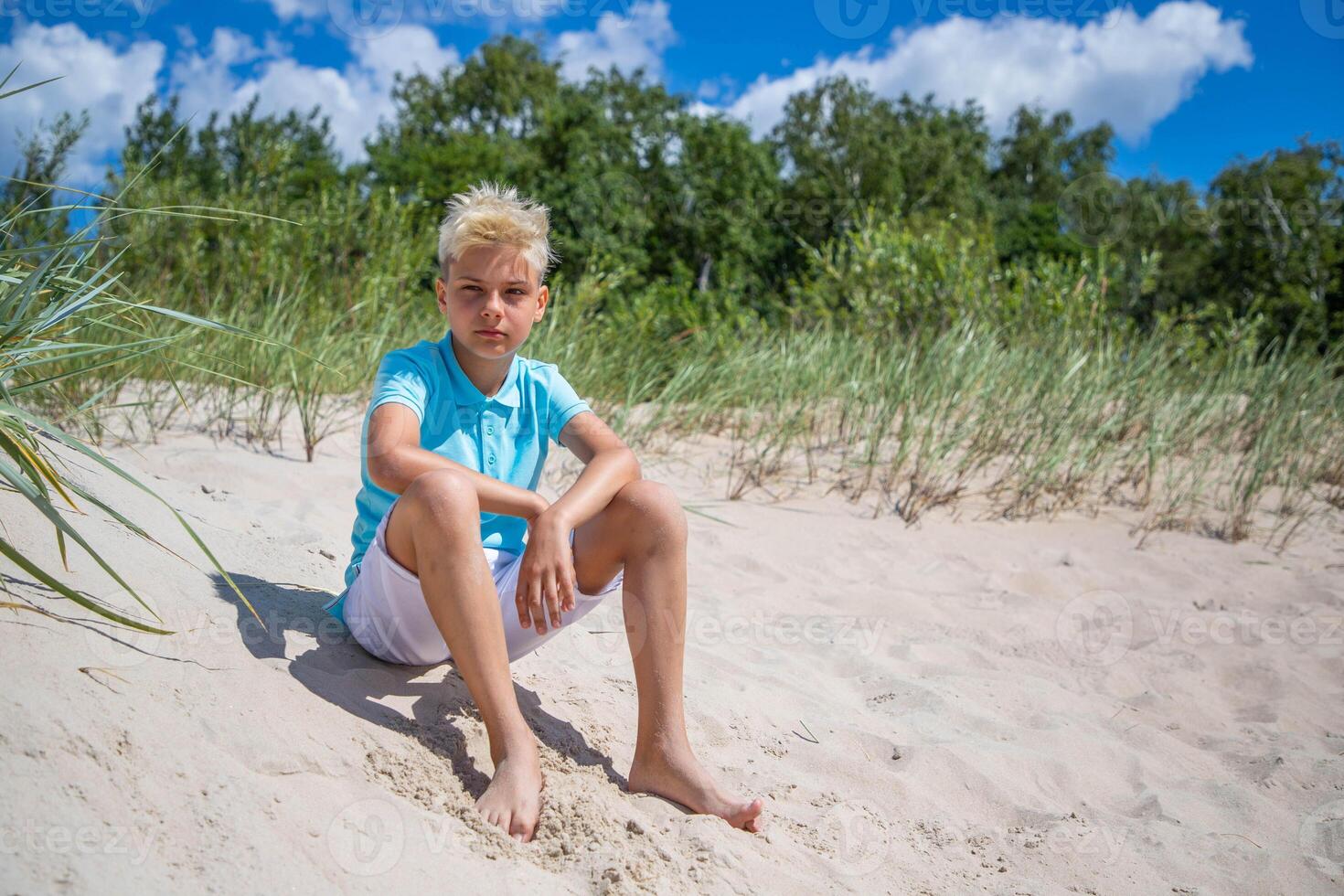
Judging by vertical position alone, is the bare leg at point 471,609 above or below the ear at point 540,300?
below

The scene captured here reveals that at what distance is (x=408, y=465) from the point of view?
5.88 feet

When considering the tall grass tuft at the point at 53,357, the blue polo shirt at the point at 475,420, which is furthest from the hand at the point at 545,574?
the tall grass tuft at the point at 53,357

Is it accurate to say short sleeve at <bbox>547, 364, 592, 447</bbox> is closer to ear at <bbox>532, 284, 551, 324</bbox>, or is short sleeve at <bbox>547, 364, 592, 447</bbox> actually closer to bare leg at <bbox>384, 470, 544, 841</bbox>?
ear at <bbox>532, 284, 551, 324</bbox>

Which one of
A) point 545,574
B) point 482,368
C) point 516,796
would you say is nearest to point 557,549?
point 545,574

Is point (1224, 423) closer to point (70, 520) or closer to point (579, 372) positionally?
point (579, 372)

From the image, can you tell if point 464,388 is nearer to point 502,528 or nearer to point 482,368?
point 482,368

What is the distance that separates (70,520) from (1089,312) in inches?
246

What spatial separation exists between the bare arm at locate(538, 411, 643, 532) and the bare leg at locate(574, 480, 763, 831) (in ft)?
0.14

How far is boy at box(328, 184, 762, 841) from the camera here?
1709 millimetres

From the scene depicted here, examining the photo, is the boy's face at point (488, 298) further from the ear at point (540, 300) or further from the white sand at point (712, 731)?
the white sand at point (712, 731)

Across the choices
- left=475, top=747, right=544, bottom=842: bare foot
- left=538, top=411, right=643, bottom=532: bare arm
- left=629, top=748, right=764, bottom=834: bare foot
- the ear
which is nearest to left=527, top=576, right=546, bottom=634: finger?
left=538, top=411, right=643, bottom=532: bare arm

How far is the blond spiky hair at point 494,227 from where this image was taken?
6.56 ft

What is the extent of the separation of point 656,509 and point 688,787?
0.53 m

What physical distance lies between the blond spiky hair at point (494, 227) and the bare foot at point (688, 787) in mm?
1047
